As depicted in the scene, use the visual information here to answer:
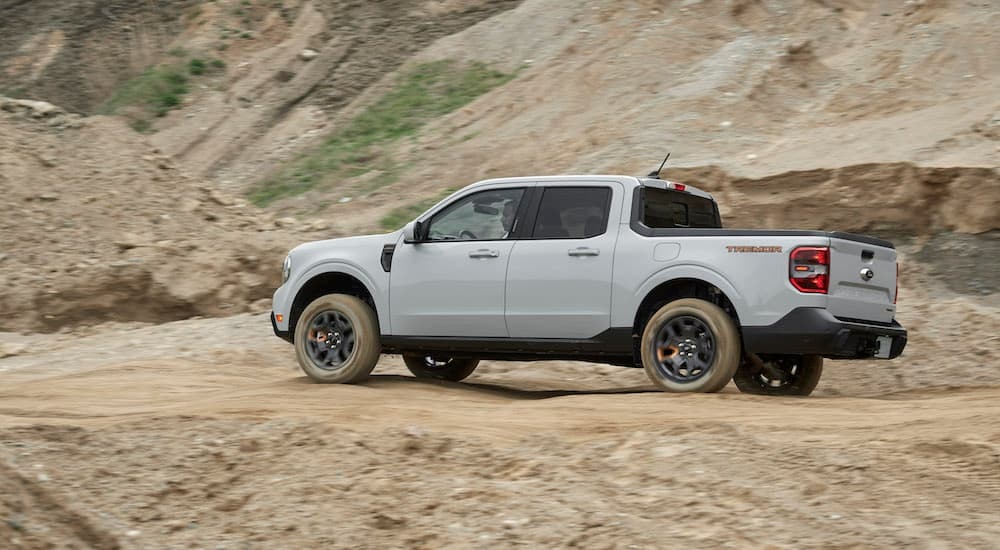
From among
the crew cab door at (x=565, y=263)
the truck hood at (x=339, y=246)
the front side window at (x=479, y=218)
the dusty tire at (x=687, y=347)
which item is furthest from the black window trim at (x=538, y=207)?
the truck hood at (x=339, y=246)

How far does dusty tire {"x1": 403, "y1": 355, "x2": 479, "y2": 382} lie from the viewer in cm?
1163

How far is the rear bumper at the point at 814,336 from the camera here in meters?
8.83

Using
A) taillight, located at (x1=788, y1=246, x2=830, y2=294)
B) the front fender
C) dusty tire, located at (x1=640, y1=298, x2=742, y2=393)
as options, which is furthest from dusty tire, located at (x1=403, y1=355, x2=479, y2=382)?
taillight, located at (x1=788, y1=246, x2=830, y2=294)

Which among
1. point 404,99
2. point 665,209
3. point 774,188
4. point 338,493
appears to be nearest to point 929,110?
point 774,188

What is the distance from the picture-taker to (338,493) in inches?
260

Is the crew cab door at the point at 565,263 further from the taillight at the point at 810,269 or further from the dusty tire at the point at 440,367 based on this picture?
the dusty tire at the point at 440,367

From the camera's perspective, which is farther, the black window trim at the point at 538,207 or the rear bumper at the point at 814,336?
the black window trim at the point at 538,207

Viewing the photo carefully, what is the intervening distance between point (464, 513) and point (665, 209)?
436 centimetres

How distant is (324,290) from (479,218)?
1728 mm

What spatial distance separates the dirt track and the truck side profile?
0.49 metres

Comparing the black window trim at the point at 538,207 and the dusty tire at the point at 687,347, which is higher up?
the black window trim at the point at 538,207

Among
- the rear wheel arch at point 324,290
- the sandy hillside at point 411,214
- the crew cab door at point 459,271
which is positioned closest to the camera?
the sandy hillside at point 411,214

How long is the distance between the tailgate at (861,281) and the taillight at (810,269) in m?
0.06

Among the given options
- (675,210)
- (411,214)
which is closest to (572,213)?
(675,210)
